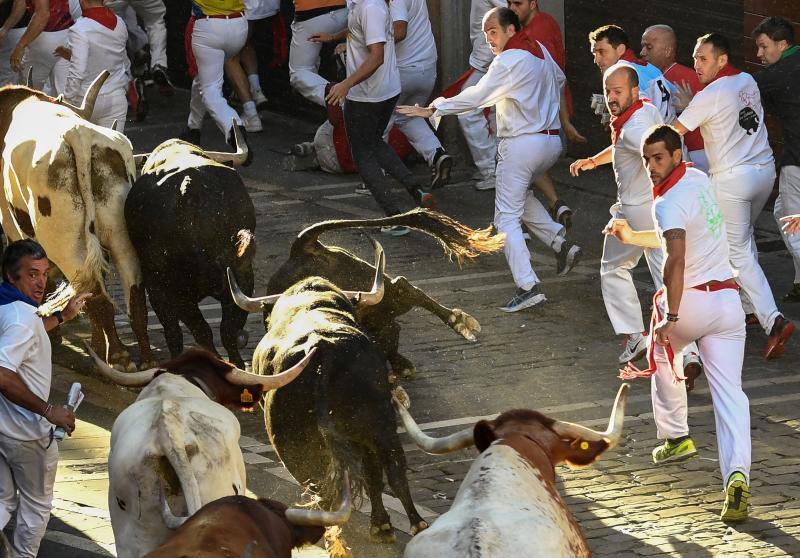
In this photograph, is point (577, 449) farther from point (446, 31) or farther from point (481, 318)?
point (446, 31)

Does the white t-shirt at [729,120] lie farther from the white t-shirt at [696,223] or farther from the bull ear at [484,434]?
the bull ear at [484,434]

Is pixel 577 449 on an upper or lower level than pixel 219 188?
upper

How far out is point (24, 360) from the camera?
7.26 metres

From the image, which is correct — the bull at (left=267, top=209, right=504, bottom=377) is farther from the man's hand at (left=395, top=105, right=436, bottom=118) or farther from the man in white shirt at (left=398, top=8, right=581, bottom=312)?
the man's hand at (left=395, top=105, right=436, bottom=118)

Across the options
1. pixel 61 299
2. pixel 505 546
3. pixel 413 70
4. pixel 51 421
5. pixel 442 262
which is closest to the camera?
pixel 505 546

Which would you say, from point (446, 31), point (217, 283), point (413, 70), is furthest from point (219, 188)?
point (446, 31)

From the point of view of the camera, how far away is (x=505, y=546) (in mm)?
4543

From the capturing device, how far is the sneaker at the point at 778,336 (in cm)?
1041

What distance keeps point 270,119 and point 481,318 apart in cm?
840

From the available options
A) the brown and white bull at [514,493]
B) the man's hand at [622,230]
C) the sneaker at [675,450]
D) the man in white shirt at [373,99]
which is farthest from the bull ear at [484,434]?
the man in white shirt at [373,99]

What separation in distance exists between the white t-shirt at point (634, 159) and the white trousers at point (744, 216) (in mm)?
683

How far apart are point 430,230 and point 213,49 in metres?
8.00

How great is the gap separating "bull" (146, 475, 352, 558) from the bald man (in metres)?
6.94

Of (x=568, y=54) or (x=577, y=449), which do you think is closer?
(x=577, y=449)
